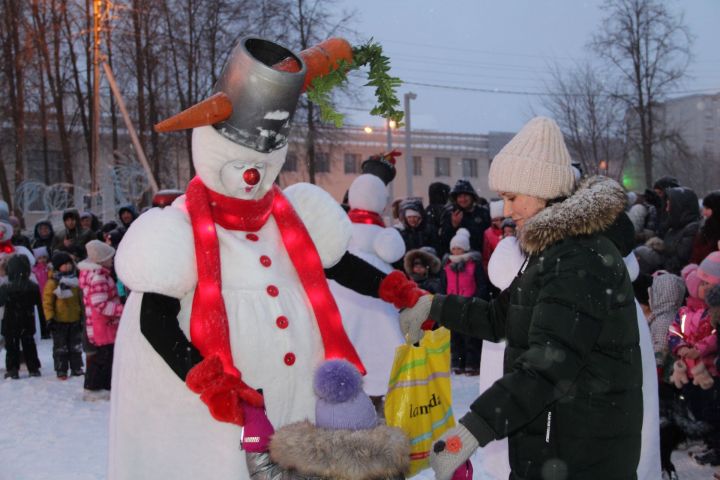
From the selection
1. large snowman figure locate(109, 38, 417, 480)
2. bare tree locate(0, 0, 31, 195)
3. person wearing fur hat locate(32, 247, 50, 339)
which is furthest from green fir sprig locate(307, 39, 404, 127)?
bare tree locate(0, 0, 31, 195)

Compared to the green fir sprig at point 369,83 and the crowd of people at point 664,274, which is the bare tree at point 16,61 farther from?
the green fir sprig at point 369,83

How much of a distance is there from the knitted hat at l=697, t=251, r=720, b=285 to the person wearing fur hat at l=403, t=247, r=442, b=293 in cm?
307

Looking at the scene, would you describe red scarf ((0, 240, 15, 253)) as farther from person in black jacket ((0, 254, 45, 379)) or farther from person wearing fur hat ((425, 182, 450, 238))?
person wearing fur hat ((425, 182, 450, 238))

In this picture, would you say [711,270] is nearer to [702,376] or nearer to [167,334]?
[702,376]

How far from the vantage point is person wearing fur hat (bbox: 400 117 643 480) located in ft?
7.96

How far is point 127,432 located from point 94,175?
1752 centimetres

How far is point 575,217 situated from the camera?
2.62m

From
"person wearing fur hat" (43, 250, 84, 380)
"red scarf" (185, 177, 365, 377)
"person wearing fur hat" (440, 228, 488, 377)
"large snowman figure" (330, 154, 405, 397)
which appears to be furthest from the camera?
"person wearing fur hat" (43, 250, 84, 380)

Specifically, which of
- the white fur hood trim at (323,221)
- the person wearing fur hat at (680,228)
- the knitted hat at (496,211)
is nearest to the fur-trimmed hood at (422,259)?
the knitted hat at (496,211)

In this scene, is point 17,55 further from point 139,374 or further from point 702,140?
point 702,140

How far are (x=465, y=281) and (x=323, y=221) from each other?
515 centimetres

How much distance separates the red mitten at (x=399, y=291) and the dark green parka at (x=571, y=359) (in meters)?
0.78

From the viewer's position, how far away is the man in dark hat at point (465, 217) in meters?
9.52

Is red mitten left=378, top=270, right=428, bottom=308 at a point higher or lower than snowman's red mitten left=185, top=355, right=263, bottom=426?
higher
